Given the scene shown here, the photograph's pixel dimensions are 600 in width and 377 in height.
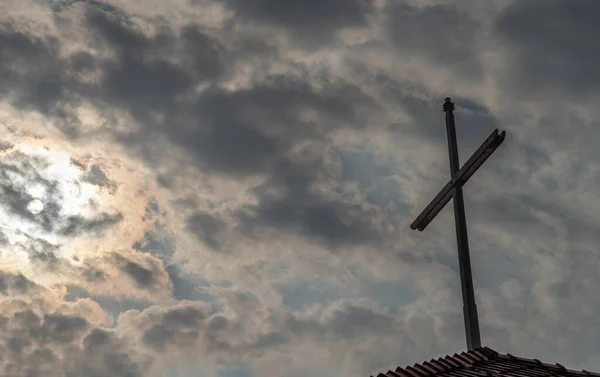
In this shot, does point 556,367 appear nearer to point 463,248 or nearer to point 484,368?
point 484,368

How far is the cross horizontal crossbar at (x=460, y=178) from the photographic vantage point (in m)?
12.7

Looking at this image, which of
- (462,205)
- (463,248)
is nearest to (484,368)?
(463,248)

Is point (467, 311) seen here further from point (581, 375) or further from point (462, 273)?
point (581, 375)

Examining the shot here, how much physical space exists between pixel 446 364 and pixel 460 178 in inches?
183

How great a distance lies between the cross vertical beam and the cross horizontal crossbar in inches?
6.2

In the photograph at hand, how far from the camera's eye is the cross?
12406 millimetres

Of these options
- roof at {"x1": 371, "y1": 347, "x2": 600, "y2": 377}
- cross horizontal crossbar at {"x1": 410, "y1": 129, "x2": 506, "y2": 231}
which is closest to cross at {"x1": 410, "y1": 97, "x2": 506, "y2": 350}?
cross horizontal crossbar at {"x1": 410, "y1": 129, "x2": 506, "y2": 231}

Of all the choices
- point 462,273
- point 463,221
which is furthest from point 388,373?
point 463,221

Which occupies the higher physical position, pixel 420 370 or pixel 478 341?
pixel 478 341

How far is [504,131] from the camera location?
12.5 metres

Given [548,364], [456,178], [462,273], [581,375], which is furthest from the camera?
[456,178]

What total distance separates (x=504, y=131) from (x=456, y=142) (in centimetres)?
204

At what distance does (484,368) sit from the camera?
10.3 m

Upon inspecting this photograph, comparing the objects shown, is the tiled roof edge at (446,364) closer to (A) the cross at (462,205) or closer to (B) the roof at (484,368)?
(B) the roof at (484,368)
